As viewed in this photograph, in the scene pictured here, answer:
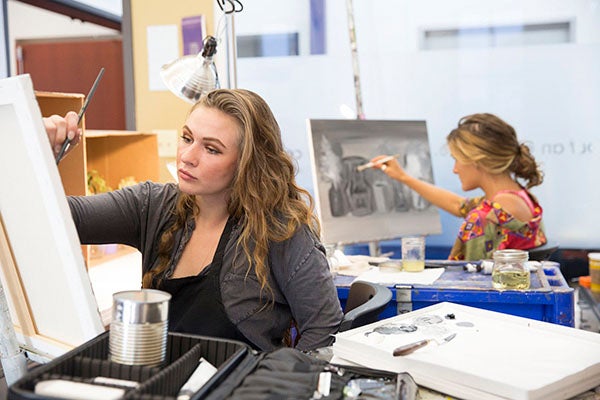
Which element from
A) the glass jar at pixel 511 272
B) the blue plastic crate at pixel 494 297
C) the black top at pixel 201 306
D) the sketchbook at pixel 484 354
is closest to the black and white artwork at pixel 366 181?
the blue plastic crate at pixel 494 297

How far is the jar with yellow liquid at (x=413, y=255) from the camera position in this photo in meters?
2.37

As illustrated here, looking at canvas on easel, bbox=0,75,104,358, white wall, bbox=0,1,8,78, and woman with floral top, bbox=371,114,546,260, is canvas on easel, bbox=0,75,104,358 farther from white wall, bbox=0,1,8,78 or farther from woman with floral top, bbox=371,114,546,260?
white wall, bbox=0,1,8,78

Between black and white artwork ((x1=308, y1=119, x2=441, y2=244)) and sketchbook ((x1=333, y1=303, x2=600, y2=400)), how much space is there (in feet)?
6.03

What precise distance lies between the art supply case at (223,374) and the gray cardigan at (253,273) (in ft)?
1.96

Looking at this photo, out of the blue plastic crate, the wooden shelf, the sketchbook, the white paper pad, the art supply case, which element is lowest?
the blue plastic crate

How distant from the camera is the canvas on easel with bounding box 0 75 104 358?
0.86 metres

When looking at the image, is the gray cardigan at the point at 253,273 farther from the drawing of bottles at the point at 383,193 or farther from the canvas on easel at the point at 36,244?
the drawing of bottles at the point at 383,193

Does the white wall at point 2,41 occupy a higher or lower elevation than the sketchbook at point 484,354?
higher

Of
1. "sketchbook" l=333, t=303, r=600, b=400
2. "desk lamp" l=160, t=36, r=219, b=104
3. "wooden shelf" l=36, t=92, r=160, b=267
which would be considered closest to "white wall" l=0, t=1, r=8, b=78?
"wooden shelf" l=36, t=92, r=160, b=267

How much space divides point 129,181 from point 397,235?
1.29 m

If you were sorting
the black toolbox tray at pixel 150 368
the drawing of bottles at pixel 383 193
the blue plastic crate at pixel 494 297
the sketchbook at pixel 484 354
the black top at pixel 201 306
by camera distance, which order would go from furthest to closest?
1. the drawing of bottles at pixel 383 193
2. the blue plastic crate at pixel 494 297
3. the black top at pixel 201 306
4. the sketchbook at pixel 484 354
5. the black toolbox tray at pixel 150 368

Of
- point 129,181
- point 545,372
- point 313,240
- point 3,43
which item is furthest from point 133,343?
point 3,43

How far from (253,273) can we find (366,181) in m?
1.79

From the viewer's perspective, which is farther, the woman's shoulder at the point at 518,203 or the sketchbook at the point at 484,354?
the woman's shoulder at the point at 518,203
